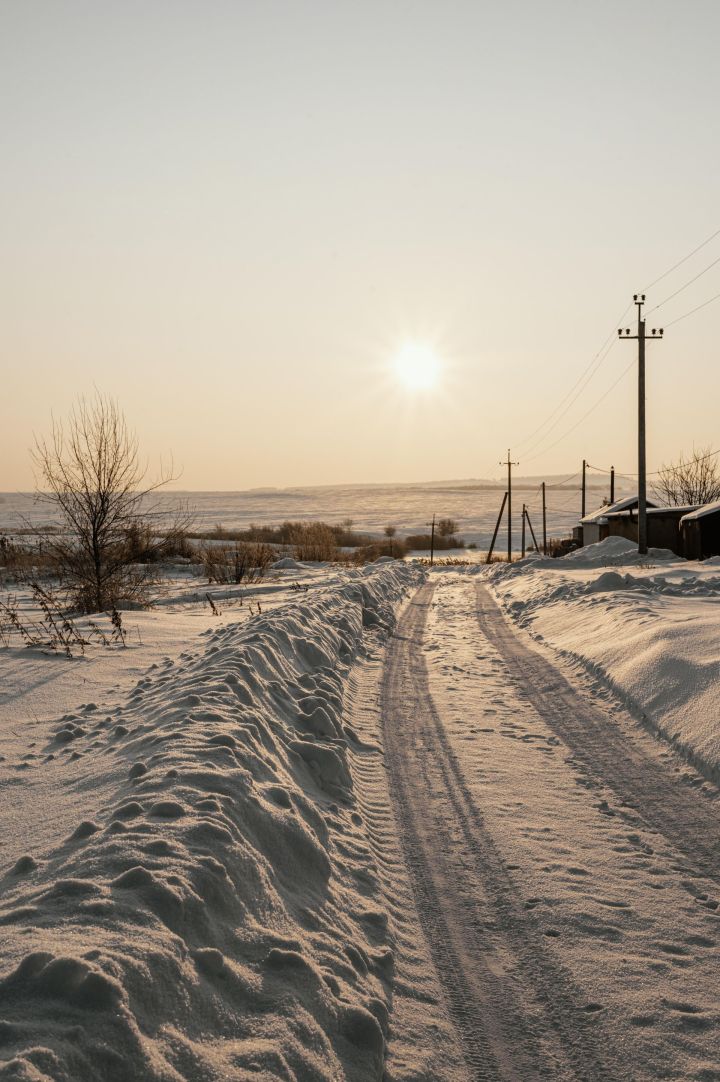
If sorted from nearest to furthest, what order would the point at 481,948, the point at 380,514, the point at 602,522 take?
the point at 481,948 → the point at 602,522 → the point at 380,514

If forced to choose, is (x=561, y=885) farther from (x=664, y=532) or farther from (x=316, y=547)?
(x=316, y=547)

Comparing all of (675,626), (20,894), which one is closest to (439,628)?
(675,626)

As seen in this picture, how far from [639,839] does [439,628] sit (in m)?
10.0

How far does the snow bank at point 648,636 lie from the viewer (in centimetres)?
722

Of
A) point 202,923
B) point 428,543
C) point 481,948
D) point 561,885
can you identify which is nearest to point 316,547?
point 428,543

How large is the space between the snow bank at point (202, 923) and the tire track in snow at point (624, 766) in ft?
6.64

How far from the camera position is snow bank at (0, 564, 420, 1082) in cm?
248

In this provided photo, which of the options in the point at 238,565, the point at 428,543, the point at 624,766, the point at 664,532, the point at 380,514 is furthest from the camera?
the point at 380,514

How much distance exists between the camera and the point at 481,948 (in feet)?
12.0

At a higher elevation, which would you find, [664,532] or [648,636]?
[664,532]

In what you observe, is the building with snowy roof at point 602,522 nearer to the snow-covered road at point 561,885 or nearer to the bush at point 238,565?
the bush at point 238,565

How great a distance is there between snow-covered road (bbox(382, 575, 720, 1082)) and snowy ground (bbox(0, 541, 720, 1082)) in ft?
0.05

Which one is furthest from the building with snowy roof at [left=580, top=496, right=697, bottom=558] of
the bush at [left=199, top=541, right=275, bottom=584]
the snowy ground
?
the snowy ground

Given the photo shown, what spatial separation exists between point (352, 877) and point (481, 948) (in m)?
0.91
